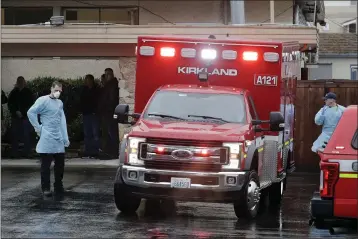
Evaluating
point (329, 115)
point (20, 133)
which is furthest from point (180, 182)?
point (20, 133)

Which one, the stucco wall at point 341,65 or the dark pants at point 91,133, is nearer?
the dark pants at point 91,133

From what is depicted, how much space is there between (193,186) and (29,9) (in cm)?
1331

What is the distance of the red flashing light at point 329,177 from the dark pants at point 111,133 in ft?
37.8

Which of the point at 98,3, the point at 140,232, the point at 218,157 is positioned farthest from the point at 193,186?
the point at 98,3

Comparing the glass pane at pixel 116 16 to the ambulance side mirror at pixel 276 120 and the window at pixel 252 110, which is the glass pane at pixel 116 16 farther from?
the ambulance side mirror at pixel 276 120

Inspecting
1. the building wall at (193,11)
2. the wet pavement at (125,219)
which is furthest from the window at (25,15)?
the wet pavement at (125,219)

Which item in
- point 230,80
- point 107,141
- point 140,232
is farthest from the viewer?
point 107,141

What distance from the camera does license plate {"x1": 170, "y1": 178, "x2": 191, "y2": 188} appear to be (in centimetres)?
1165

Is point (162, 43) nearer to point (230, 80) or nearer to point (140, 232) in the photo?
point (230, 80)

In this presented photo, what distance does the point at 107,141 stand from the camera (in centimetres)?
2081

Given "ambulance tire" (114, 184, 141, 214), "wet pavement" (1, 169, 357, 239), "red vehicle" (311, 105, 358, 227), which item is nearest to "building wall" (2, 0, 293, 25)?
"wet pavement" (1, 169, 357, 239)

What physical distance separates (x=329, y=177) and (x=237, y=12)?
495 inches

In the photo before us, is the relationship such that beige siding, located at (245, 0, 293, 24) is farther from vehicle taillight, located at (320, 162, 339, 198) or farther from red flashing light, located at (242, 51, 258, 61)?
vehicle taillight, located at (320, 162, 339, 198)

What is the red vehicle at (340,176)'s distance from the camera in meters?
9.13
